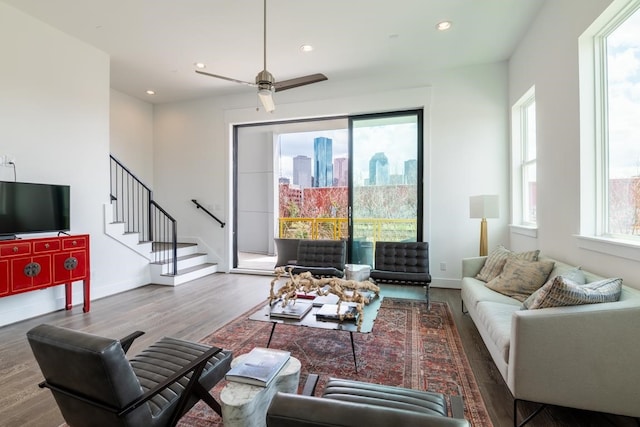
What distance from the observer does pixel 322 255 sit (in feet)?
15.9

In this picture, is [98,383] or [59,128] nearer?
[98,383]

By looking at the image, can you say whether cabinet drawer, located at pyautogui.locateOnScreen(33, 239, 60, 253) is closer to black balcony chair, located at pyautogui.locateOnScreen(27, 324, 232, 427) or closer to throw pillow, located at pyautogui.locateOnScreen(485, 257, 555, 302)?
black balcony chair, located at pyautogui.locateOnScreen(27, 324, 232, 427)

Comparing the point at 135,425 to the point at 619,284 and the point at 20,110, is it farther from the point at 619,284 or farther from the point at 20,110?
the point at 20,110

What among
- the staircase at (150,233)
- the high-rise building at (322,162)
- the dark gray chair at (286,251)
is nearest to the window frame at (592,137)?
the dark gray chair at (286,251)

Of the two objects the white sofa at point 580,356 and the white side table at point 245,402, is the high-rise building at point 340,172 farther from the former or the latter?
the white side table at point 245,402

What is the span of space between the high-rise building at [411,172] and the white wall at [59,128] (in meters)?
4.66

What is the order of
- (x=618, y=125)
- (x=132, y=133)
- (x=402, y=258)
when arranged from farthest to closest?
(x=132, y=133)
(x=402, y=258)
(x=618, y=125)

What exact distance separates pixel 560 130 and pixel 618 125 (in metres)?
0.63

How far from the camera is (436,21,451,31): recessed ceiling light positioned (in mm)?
3666

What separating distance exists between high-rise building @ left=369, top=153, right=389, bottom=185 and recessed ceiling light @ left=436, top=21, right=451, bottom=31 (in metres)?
1.97

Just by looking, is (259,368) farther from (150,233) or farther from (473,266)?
(150,233)

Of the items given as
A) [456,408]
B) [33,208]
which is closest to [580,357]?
[456,408]

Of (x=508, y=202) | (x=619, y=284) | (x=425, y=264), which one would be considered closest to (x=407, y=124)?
(x=508, y=202)

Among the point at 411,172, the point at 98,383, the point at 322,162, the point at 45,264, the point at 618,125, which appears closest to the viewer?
the point at 98,383
